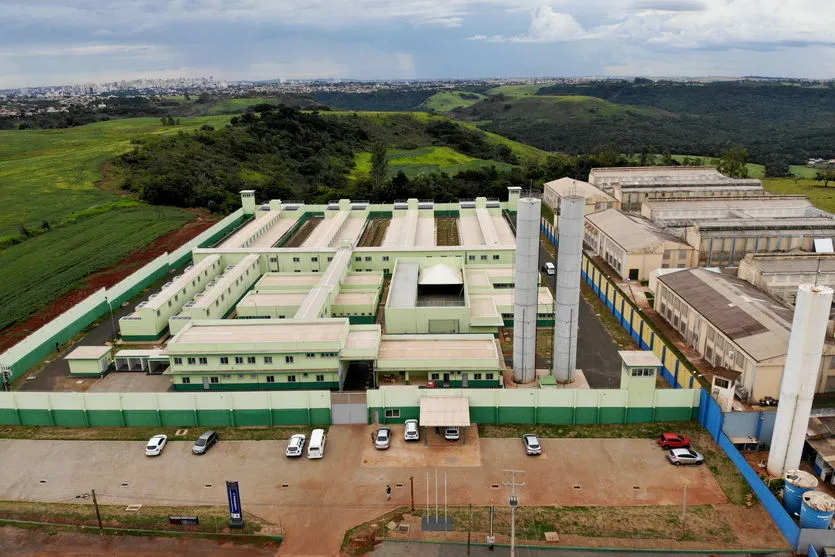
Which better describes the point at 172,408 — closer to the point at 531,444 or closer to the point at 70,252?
the point at 531,444

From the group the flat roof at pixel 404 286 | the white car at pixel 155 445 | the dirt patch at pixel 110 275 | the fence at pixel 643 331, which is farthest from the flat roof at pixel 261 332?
the fence at pixel 643 331

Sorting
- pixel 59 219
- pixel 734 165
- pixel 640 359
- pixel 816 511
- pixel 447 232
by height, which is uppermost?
pixel 734 165

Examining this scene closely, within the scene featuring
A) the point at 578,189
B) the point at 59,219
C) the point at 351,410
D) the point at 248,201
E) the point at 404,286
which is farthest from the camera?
the point at 578,189

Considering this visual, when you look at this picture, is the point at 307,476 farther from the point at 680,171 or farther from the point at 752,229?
the point at 680,171

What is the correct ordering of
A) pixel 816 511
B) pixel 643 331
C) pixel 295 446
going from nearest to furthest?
pixel 816 511
pixel 295 446
pixel 643 331

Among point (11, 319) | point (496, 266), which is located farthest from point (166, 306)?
point (496, 266)

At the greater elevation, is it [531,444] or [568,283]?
[568,283]

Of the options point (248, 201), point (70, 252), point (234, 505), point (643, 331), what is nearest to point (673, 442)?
point (643, 331)
